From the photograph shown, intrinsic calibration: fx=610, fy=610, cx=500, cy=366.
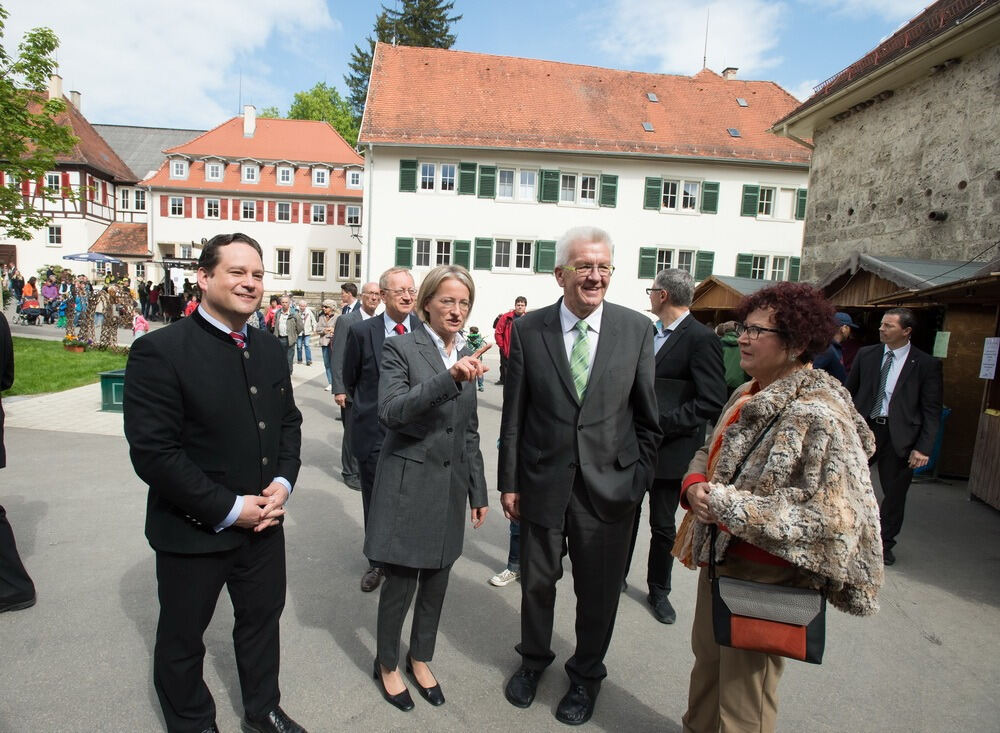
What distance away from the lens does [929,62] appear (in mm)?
9727

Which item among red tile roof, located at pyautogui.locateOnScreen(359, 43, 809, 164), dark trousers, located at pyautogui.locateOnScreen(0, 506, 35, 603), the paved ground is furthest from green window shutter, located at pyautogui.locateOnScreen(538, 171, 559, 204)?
dark trousers, located at pyautogui.locateOnScreen(0, 506, 35, 603)

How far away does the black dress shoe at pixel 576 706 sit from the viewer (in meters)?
2.80

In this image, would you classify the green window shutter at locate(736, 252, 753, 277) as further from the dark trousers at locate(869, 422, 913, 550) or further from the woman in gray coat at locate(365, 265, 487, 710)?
the woman in gray coat at locate(365, 265, 487, 710)

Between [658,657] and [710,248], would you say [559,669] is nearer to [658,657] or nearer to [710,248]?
[658,657]

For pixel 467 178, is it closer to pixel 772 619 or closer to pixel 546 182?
pixel 546 182

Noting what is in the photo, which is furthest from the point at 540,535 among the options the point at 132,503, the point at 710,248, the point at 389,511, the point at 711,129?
the point at 711,129

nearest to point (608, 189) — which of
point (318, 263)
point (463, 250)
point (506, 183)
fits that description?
point (506, 183)

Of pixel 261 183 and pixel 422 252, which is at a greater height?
pixel 261 183

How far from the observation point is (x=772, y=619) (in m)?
2.00

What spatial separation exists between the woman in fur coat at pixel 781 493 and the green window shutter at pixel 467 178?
2523 cm

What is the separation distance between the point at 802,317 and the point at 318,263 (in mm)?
40207

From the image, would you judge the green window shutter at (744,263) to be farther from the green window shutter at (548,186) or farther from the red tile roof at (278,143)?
the red tile roof at (278,143)

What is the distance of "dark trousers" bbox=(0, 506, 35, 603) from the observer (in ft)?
11.3

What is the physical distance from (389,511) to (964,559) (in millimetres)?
5068
